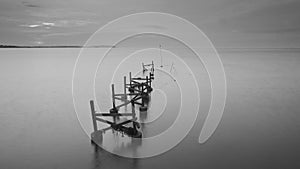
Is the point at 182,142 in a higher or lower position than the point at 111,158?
higher

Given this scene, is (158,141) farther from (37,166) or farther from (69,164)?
(37,166)

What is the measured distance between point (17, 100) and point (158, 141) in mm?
10947

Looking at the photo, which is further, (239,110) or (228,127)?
(239,110)

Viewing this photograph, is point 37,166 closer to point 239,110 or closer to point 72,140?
point 72,140

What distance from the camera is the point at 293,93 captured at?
46.2ft

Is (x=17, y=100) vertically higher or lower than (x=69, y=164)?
higher

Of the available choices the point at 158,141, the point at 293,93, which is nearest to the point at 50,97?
the point at 158,141

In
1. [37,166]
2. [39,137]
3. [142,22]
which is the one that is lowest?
[37,166]

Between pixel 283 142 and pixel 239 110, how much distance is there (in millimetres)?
3342

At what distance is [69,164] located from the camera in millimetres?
5965

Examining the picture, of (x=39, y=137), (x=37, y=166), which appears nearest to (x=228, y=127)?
(x=37, y=166)

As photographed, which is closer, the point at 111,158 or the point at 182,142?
the point at 111,158

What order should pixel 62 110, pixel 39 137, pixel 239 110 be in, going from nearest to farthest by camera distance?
pixel 39 137 < pixel 239 110 < pixel 62 110

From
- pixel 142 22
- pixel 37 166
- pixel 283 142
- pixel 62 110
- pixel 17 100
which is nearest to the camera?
pixel 37 166
